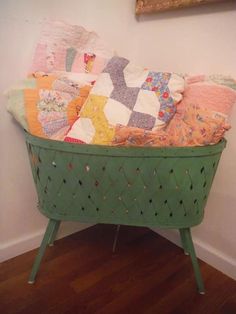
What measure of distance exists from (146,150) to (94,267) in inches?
24.9

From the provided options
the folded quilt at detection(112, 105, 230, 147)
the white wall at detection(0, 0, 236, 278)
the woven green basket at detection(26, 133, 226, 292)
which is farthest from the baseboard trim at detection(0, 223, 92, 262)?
the folded quilt at detection(112, 105, 230, 147)

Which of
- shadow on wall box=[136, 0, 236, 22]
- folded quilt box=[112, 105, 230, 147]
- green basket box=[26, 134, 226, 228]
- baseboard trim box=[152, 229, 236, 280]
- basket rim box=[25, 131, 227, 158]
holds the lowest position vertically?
baseboard trim box=[152, 229, 236, 280]

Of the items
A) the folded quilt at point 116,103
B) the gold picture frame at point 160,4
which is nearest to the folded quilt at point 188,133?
the folded quilt at point 116,103

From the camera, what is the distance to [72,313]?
0.94 meters

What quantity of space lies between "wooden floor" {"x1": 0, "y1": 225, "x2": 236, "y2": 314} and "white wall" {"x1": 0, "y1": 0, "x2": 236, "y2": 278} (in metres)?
0.10

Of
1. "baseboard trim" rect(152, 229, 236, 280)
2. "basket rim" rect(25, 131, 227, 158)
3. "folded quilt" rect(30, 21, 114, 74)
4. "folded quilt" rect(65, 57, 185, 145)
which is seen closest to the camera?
"basket rim" rect(25, 131, 227, 158)

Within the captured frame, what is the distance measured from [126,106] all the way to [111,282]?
0.69 metres

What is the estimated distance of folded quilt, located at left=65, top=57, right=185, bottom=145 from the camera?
Answer: 0.92m

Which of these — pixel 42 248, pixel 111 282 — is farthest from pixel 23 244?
pixel 111 282

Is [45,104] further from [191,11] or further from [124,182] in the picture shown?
[191,11]

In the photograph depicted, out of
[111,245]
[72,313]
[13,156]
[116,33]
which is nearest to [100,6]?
[116,33]

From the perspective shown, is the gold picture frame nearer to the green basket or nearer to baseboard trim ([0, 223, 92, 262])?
the green basket

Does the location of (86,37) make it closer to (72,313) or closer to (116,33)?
(116,33)

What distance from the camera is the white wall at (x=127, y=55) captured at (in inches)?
40.0
